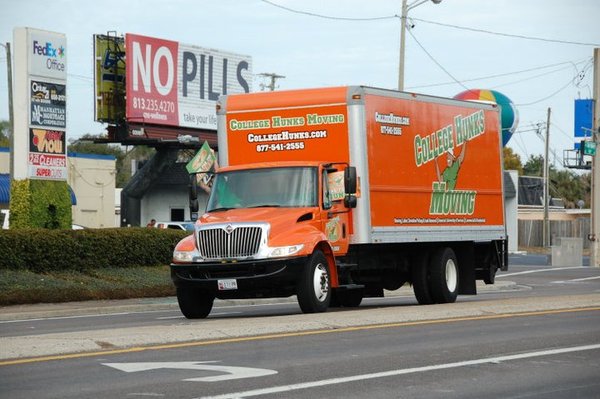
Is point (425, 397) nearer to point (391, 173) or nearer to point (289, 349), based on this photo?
point (289, 349)

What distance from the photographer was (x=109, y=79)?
59.7 meters

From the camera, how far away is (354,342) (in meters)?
13.8

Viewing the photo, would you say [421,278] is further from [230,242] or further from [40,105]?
[40,105]

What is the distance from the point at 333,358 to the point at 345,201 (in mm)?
8070

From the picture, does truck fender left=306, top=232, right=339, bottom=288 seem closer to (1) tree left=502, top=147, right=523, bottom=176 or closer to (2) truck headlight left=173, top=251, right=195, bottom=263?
(2) truck headlight left=173, top=251, right=195, bottom=263

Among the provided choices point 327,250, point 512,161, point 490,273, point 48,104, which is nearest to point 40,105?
point 48,104

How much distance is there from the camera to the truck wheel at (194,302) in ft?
64.5

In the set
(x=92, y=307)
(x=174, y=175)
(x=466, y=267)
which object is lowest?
(x=92, y=307)

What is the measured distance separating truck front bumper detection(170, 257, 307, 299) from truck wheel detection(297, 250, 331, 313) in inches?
5.7

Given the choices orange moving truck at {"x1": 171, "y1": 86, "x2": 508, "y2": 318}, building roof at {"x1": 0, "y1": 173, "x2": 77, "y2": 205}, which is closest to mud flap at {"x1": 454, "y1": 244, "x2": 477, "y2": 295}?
orange moving truck at {"x1": 171, "y1": 86, "x2": 508, "y2": 318}

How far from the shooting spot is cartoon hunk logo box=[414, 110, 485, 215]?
22.4 m

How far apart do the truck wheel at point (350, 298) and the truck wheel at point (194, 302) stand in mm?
3956

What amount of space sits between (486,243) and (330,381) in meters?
14.6

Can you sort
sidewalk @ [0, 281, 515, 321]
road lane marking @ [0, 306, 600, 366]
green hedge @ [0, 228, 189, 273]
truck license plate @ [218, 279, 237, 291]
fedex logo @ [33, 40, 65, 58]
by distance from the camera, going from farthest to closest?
fedex logo @ [33, 40, 65, 58] → green hedge @ [0, 228, 189, 273] → sidewalk @ [0, 281, 515, 321] → truck license plate @ [218, 279, 237, 291] → road lane marking @ [0, 306, 600, 366]
